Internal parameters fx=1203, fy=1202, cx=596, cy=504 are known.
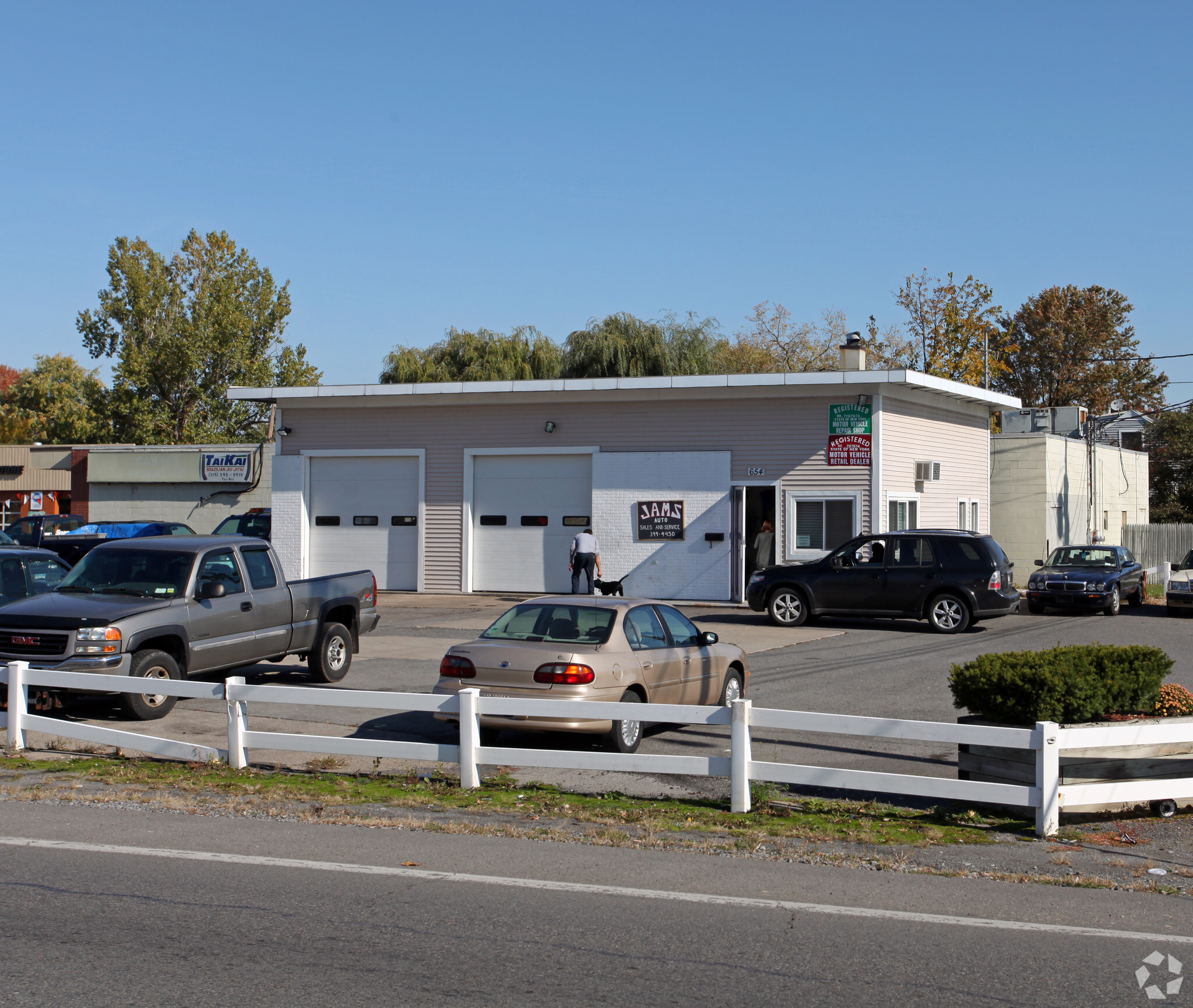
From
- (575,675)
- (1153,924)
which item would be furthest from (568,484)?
(1153,924)

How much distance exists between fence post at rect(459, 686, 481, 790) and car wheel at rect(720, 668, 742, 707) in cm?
358

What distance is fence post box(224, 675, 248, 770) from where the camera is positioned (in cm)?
980

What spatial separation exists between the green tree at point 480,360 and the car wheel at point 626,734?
38.0 m

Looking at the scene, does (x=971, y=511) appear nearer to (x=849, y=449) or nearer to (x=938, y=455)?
(x=938, y=455)

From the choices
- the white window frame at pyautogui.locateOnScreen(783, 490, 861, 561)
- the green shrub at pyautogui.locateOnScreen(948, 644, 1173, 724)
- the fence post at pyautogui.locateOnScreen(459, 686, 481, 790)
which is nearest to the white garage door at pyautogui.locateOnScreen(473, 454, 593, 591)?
the white window frame at pyautogui.locateOnScreen(783, 490, 861, 561)

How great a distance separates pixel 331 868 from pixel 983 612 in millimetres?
15770

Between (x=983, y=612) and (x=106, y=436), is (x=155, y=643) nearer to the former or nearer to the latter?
(x=983, y=612)

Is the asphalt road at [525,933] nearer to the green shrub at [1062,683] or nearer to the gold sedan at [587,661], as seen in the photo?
the green shrub at [1062,683]

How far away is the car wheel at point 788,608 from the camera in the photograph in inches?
857

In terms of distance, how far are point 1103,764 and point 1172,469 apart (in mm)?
56504

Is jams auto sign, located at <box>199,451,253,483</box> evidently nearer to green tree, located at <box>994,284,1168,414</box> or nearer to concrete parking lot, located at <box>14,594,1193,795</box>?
concrete parking lot, located at <box>14,594,1193,795</box>

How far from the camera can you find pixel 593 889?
261 inches

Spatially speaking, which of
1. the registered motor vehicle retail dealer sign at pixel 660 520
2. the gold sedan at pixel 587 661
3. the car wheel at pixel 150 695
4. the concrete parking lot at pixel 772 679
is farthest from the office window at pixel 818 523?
the car wheel at pixel 150 695

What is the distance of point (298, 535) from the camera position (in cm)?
2878
